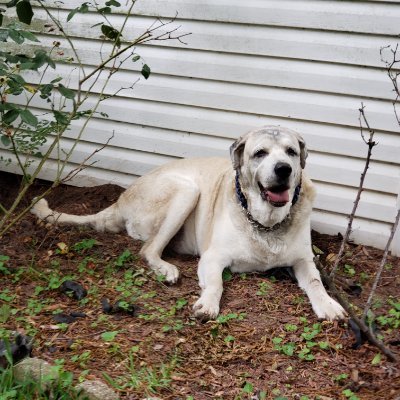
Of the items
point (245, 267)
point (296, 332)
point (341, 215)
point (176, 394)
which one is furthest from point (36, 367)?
point (341, 215)

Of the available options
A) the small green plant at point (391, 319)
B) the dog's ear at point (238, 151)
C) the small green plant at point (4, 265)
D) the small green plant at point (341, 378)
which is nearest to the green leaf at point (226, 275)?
the dog's ear at point (238, 151)

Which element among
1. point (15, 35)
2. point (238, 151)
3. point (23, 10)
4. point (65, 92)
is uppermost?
point (23, 10)

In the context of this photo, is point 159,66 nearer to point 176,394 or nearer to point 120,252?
point 120,252

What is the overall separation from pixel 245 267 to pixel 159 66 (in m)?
1.98

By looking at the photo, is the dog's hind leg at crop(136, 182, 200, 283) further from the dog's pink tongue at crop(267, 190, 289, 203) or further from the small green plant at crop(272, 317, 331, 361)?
the small green plant at crop(272, 317, 331, 361)

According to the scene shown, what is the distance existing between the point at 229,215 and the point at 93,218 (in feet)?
4.15


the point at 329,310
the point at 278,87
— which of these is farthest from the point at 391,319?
the point at 278,87

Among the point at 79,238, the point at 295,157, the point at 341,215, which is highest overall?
the point at 295,157

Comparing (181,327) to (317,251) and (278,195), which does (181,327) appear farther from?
(317,251)

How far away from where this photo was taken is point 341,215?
17.3 feet

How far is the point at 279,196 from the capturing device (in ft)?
13.8

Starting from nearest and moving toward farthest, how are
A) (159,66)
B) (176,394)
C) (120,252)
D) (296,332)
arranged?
(176,394)
(296,332)
(120,252)
(159,66)

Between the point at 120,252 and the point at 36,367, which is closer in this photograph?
the point at 36,367

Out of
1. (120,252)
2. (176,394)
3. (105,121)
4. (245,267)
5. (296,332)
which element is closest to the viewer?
(176,394)
